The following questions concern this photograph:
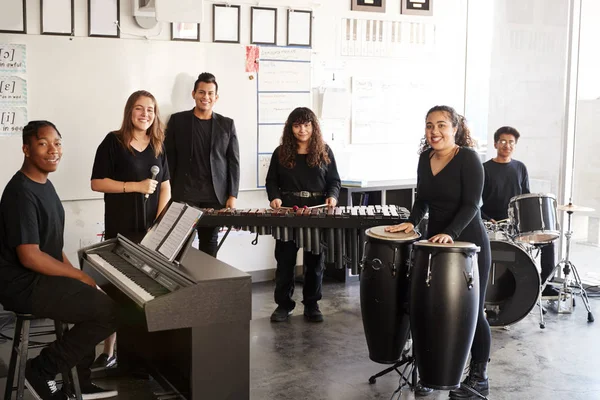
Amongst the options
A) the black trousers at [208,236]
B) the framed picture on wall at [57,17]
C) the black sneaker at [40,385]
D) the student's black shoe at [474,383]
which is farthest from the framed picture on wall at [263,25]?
the black sneaker at [40,385]

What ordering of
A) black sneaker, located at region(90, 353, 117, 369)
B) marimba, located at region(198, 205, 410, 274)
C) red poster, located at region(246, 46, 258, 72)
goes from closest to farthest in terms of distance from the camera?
black sneaker, located at region(90, 353, 117, 369), marimba, located at region(198, 205, 410, 274), red poster, located at region(246, 46, 258, 72)

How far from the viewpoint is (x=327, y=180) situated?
17.5 ft

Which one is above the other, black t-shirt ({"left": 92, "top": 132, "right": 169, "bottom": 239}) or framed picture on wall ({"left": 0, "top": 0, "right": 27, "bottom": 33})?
framed picture on wall ({"left": 0, "top": 0, "right": 27, "bottom": 33})

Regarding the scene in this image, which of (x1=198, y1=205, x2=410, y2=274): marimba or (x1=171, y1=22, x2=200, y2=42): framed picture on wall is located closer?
(x1=198, y1=205, x2=410, y2=274): marimba

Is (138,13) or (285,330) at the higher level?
(138,13)

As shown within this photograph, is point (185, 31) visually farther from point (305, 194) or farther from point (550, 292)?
point (550, 292)

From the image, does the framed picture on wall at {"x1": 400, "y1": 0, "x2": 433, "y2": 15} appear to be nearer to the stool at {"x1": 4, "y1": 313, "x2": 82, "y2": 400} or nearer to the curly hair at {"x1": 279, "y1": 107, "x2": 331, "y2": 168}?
the curly hair at {"x1": 279, "y1": 107, "x2": 331, "y2": 168}

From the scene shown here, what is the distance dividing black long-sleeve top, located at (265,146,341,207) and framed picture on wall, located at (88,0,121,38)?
1.59 meters

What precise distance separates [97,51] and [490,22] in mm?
3760

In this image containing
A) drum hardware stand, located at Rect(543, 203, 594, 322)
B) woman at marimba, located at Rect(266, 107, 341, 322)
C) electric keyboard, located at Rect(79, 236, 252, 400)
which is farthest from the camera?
drum hardware stand, located at Rect(543, 203, 594, 322)

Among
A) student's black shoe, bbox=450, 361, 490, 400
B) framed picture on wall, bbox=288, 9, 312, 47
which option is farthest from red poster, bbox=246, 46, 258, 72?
student's black shoe, bbox=450, 361, 490, 400

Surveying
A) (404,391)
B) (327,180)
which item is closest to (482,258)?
(404,391)

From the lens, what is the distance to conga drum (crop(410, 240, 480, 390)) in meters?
3.64

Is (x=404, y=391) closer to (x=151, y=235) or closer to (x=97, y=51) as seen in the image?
(x=151, y=235)
